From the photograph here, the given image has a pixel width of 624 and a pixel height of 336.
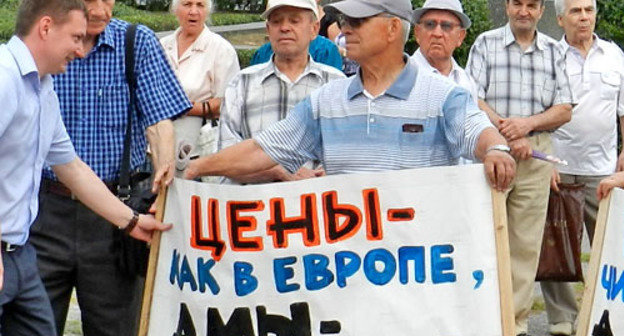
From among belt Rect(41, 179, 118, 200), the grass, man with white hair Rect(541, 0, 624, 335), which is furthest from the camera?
the grass

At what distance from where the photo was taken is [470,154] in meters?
5.60

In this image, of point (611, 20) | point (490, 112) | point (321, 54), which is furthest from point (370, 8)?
point (611, 20)

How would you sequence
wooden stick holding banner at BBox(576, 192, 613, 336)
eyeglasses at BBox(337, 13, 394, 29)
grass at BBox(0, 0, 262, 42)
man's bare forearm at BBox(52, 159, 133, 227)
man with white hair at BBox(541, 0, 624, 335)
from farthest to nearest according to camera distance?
grass at BBox(0, 0, 262, 42)
man with white hair at BBox(541, 0, 624, 335)
wooden stick holding banner at BBox(576, 192, 613, 336)
man's bare forearm at BBox(52, 159, 133, 227)
eyeglasses at BBox(337, 13, 394, 29)

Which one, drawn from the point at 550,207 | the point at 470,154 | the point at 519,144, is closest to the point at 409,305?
the point at 470,154

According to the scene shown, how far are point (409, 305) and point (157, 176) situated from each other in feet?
3.86

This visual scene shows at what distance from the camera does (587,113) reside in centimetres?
927

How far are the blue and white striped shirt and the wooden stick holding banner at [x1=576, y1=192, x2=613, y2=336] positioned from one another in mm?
808

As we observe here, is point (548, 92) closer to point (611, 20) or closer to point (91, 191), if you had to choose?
point (91, 191)

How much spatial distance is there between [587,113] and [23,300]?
4.76 meters

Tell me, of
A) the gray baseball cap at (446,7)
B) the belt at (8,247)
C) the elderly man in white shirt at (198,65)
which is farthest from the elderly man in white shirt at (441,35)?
the belt at (8,247)

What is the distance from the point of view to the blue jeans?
541 centimetres

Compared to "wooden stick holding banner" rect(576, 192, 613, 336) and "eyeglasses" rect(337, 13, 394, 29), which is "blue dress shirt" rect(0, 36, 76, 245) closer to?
"eyeglasses" rect(337, 13, 394, 29)

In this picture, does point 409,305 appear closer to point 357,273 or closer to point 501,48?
point 357,273

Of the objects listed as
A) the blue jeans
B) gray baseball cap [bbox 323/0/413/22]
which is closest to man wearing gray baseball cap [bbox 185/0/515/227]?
gray baseball cap [bbox 323/0/413/22]
